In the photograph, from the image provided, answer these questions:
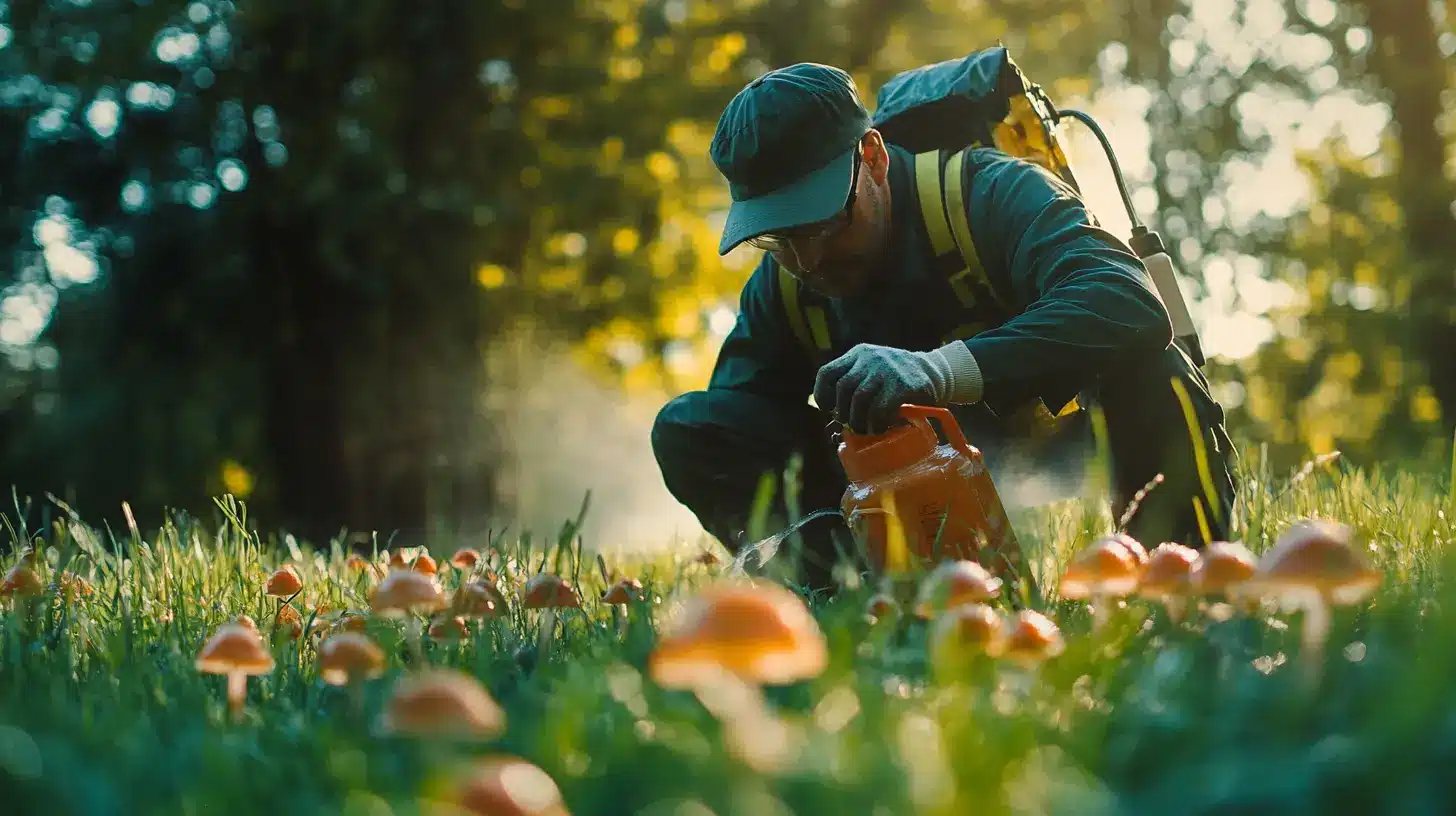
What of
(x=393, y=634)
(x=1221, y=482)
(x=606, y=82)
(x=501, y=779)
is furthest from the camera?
(x=606, y=82)

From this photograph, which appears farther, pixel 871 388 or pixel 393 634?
pixel 871 388

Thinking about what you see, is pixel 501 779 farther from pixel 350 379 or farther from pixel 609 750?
pixel 350 379

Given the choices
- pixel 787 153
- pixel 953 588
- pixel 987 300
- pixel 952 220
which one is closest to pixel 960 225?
pixel 952 220

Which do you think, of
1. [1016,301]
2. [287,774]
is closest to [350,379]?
[1016,301]

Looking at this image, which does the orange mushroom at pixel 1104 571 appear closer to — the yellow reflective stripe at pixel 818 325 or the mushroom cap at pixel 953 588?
the mushroom cap at pixel 953 588

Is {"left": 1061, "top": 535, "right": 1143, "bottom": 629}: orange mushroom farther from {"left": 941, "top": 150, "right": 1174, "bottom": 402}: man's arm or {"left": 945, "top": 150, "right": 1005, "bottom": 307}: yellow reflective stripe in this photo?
{"left": 945, "top": 150, "right": 1005, "bottom": 307}: yellow reflective stripe

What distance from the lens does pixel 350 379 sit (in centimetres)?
994

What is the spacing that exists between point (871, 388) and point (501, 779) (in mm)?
1539

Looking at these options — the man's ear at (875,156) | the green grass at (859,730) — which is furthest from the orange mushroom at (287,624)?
the man's ear at (875,156)

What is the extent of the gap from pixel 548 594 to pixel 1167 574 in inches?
41.0

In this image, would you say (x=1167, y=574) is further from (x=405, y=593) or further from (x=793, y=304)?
(x=793, y=304)

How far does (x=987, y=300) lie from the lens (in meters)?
3.21

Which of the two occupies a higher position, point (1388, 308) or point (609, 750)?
point (609, 750)

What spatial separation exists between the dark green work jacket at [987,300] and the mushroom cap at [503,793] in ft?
5.87
